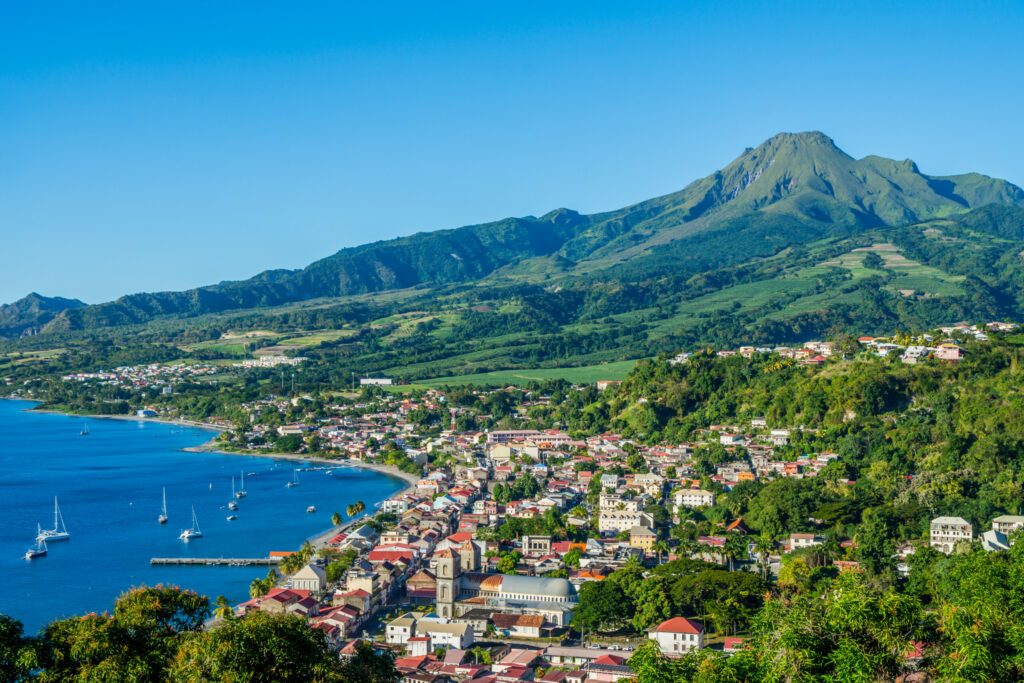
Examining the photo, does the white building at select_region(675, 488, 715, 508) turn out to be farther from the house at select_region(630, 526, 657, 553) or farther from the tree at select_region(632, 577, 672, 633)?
the tree at select_region(632, 577, 672, 633)

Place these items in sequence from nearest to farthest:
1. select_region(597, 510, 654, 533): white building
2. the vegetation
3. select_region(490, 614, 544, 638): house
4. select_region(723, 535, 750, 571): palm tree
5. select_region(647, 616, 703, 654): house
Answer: the vegetation → select_region(647, 616, 703, 654): house → select_region(490, 614, 544, 638): house → select_region(723, 535, 750, 571): palm tree → select_region(597, 510, 654, 533): white building

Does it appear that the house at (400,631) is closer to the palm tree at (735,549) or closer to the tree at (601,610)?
the tree at (601,610)

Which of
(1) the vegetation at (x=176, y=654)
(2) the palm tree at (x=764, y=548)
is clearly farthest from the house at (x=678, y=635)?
(1) the vegetation at (x=176, y=654)

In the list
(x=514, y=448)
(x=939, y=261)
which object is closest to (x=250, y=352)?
(x=514, y=448)

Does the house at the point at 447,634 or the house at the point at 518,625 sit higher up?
the house at the point at 447,634

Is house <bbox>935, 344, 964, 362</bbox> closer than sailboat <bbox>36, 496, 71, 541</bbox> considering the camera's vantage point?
No

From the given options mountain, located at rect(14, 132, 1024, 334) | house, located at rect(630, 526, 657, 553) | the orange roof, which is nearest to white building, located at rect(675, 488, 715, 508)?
house, located at rect(630, 526, 657, 553)

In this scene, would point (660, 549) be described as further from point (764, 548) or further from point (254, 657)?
point (254, 657)

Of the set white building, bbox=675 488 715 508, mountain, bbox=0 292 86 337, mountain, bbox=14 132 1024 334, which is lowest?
white building, bbox=675 488 715 508
